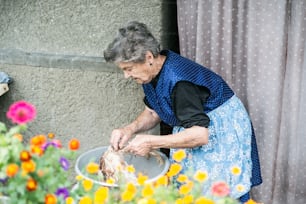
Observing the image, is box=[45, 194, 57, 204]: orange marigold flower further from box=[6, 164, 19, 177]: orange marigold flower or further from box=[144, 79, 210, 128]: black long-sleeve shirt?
box=[144, 79, 210, 128]: black long-sleeve shirt

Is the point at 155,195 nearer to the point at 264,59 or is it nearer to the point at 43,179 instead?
the point at 43,179

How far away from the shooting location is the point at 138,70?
217 cm

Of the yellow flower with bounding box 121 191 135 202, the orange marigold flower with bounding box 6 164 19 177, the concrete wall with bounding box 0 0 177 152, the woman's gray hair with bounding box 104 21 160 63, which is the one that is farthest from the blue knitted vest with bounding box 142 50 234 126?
the orange marigold flower with bounding box 6 164 19 177

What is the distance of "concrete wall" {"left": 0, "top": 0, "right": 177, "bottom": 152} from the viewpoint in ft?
8.93

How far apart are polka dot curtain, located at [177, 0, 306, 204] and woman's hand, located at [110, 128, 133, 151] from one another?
63 centimetres

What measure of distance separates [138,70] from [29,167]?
897 millimetres

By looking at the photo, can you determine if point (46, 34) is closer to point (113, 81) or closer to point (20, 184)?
point (113, 81)

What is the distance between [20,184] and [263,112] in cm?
159

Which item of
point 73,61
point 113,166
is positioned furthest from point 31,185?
point 73,61

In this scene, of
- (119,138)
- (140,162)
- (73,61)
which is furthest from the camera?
(73,61)

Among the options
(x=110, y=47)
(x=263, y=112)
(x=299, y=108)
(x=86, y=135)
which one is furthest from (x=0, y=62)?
(x=299, y=108)

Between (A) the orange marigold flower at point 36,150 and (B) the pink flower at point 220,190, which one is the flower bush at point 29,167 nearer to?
(A) the orange marigold flower at point 36,150

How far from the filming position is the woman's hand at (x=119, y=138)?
2.29 meters

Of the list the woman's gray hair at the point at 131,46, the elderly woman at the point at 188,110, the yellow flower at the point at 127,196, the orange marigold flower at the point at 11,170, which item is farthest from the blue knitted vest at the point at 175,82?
the orange marigold flower at the point at 11,170
